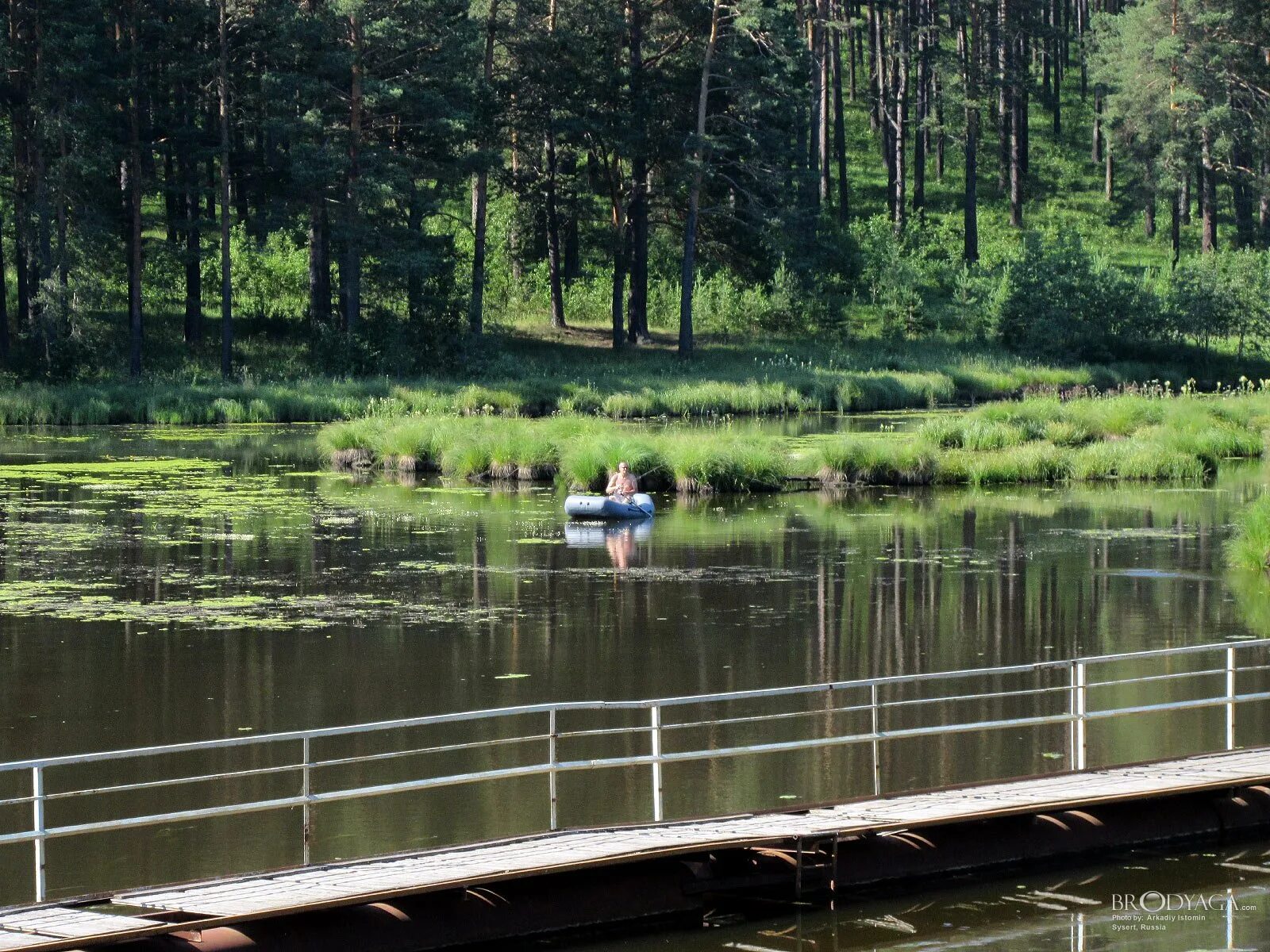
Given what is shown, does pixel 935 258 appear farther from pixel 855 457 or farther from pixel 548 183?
pixel 855 457

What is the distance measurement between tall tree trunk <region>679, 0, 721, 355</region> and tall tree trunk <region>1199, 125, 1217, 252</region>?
78.3ft

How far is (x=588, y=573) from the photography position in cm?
2500

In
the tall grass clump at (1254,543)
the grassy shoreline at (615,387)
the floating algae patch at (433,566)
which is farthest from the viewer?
the grassy shoreline at (615,387)

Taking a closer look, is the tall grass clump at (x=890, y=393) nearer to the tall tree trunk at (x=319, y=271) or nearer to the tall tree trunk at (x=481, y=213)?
the tall tree trunk at (x=481, y=213)

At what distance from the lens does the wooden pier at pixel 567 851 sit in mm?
9406

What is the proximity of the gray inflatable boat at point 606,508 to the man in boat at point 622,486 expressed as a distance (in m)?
0.12

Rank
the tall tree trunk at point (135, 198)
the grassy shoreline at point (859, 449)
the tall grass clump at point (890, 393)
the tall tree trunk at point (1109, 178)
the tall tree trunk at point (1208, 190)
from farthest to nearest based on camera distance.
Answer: the tall tree trunk at point (1109, 178) < the tall tree trunk at point (1208, 190) < the tall grass clump at point (890, 393) < the tall tree trunk at point (135, 198) < the grassy shoreline at point (859, 449)

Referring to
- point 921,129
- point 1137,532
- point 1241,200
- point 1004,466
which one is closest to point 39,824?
point 1137,532

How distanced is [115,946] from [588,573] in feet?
52.8

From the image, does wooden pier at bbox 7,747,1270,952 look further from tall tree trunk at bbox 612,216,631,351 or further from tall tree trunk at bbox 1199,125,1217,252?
tall tree trunk at bbox 1199,125,1217,252

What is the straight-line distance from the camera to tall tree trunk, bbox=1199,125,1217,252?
72.4 metres

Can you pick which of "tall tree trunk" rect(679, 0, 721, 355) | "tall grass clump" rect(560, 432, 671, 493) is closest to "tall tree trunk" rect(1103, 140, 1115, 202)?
"tall tree trunk" rect(679, 0, 721, 355)

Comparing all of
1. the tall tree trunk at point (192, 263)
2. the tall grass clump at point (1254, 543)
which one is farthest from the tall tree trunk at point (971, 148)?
the tall grass clump at point (1254, 543)

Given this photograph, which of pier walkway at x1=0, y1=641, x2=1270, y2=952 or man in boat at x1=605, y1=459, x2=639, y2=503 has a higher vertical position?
man in boat at x1=605, y1=459, x2=639, y2=503
